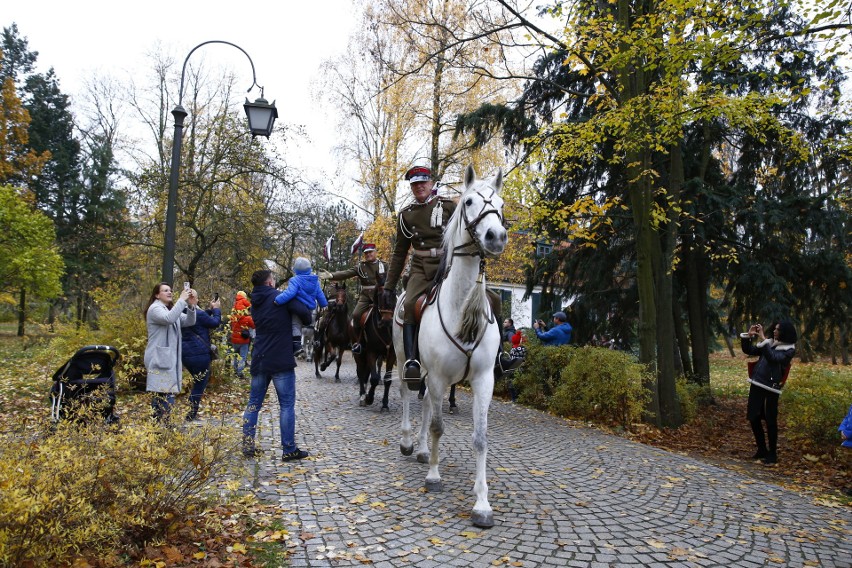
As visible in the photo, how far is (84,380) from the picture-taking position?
539 cm

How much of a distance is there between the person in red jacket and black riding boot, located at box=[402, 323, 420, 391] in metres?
6.56

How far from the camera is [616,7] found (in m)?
10.3

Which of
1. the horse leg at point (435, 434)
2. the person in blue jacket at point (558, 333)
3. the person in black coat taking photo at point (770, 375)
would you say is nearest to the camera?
the horse leg at point (435, 434)

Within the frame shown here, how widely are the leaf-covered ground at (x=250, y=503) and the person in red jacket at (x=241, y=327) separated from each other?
1.29 meters

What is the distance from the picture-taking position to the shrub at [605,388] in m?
8.87

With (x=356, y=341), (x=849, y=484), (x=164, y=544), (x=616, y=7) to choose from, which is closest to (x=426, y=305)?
(x=164, y=544)

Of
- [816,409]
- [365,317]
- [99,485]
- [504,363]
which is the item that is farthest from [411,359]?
[816,409]

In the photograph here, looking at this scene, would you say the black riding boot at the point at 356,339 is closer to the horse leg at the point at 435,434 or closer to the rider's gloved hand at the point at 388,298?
the rider's gloved hand at the point at 388,298

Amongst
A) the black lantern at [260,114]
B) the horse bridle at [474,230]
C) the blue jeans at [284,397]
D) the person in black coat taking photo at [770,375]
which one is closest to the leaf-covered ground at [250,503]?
the person in black coat taking photo at [770,375]

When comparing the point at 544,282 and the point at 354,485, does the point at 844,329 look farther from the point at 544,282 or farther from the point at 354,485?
the point at 354,485

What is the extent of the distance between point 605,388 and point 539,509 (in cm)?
499

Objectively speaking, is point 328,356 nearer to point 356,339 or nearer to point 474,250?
point 356,339

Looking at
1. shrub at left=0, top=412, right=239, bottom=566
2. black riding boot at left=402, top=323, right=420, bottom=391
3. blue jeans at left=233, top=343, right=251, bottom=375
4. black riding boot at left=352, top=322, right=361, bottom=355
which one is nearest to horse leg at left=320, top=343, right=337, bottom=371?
blue jeans at left=233, top=343, right=251, bottom=375

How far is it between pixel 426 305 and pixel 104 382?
373cm
